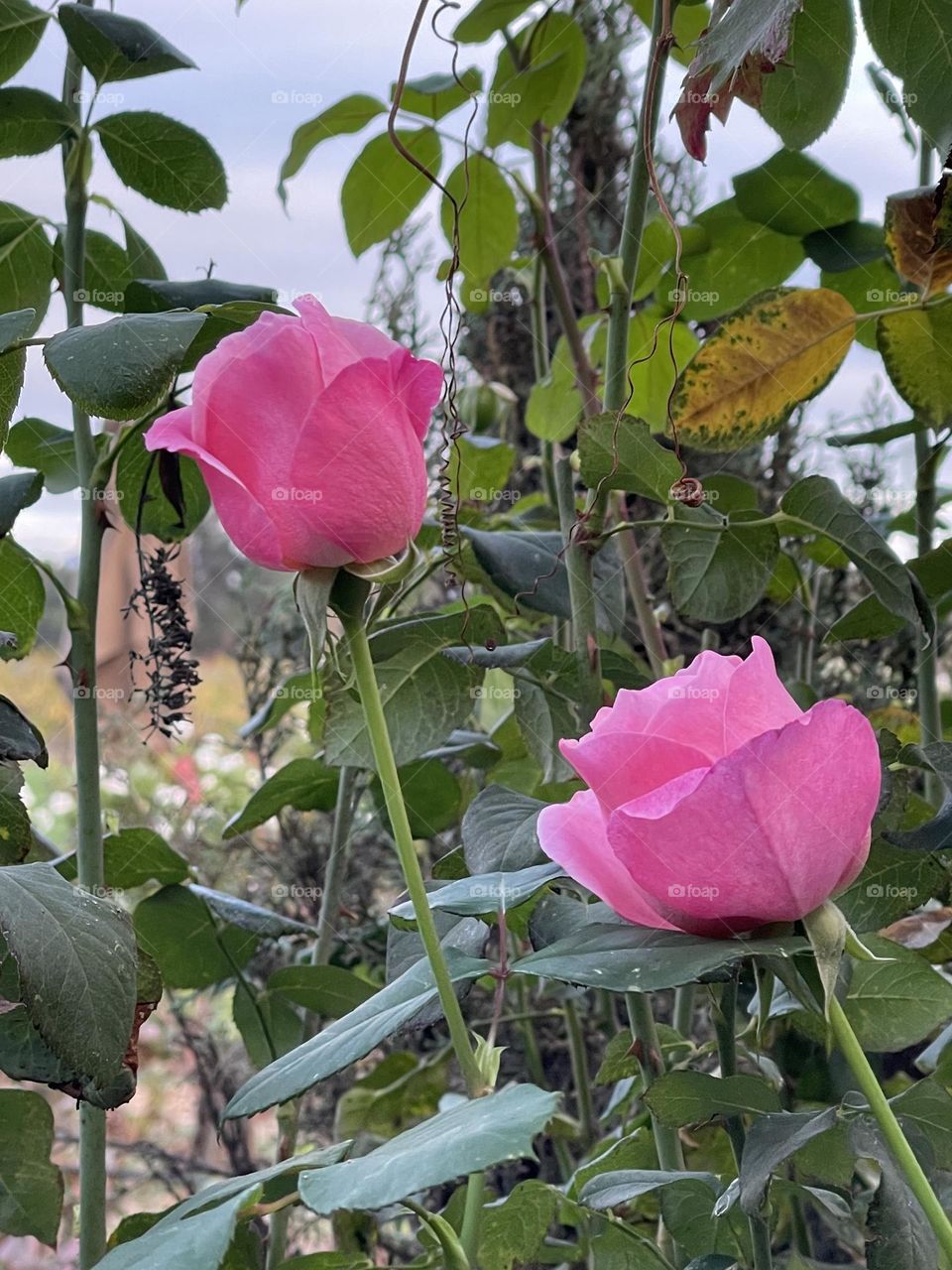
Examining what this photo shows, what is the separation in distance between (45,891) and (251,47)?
0.44 metres

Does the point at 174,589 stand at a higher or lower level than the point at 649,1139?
higher

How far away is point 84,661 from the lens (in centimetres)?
43

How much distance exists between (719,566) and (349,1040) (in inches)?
9.0

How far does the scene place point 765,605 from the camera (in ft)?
2.64

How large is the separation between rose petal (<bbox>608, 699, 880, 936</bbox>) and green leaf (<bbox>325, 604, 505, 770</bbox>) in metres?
0.18

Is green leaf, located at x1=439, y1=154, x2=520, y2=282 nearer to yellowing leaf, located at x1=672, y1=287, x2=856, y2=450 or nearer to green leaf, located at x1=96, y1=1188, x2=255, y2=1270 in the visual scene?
yellowing leaf, located at x1=672, y1=287, x2=856, y2=450

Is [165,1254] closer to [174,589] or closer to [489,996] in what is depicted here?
[174,589]

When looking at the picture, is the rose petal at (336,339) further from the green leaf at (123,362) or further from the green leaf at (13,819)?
the green leaf at (13,819)

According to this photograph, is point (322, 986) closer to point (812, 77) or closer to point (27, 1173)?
point (27, 1173)

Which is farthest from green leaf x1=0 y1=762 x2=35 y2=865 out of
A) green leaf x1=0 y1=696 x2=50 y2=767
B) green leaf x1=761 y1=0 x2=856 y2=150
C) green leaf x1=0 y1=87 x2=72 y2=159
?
green leaf x1=761 y1=0 x2=856 y2=150

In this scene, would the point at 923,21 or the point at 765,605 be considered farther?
the point at 765,605

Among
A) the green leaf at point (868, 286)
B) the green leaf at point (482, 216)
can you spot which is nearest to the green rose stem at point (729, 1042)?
the green leaf at point (868, 286)

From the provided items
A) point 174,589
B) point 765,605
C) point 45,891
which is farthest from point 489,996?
point 45,891

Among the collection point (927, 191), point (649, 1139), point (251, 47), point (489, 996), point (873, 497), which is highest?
point (251, 47)
